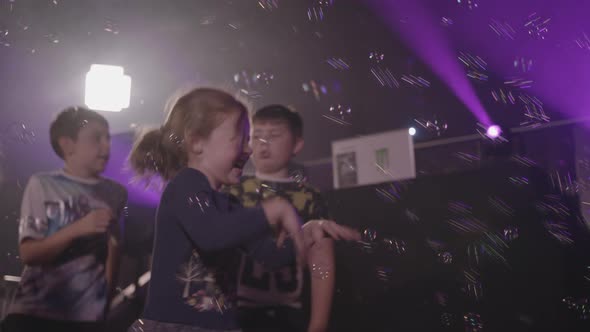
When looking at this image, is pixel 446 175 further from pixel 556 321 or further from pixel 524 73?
pixel 524 73

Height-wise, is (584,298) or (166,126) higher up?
(166,126)

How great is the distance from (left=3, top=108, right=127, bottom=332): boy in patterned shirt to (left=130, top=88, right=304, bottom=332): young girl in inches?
18.8

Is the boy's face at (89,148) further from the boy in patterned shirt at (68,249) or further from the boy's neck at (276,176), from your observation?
the boy's neck at (276,176)

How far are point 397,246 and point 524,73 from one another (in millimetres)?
1914

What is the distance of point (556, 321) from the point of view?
1.49 m

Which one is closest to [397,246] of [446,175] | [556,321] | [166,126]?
[446,175]

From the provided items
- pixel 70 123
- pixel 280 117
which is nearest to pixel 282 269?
pixel 280 117

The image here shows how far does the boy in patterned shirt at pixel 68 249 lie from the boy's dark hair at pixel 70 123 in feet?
0.26

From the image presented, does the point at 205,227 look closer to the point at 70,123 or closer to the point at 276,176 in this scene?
the point at 276,176

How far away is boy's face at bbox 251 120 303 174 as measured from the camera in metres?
1.60

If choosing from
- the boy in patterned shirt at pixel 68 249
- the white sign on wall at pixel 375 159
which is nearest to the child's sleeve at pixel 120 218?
the boy in patterned shirt at pixel 68 249

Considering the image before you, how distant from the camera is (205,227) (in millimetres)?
987

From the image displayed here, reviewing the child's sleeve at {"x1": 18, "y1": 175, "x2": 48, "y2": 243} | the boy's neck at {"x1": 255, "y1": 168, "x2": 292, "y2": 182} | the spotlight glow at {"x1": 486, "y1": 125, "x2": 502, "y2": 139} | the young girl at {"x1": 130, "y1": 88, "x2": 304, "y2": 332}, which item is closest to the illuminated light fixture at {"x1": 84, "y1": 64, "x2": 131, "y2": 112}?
the child's sleeve at {"x1": 18, "y1": 175, "x2": 48, "y2": 243}

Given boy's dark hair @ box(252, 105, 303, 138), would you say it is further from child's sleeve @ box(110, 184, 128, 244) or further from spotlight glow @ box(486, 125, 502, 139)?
spotlight glow @ box(486, 125, 502, 139)
